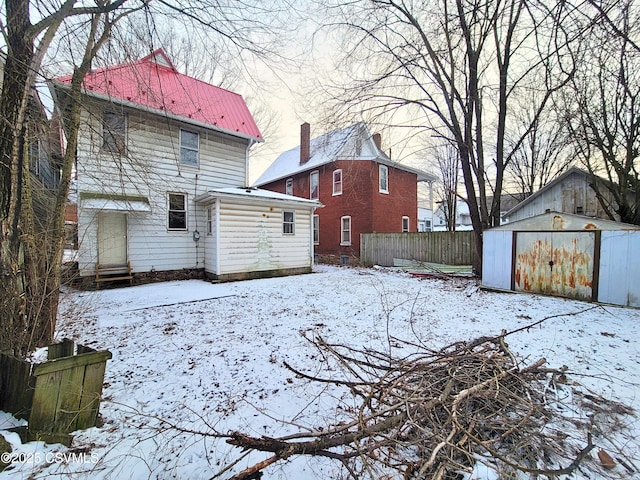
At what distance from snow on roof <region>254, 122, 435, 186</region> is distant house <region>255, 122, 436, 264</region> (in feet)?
0.21

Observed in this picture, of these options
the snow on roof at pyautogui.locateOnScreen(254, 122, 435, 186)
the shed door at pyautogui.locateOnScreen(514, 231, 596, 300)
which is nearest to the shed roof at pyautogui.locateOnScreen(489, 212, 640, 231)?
the shed door at pyautogui.locateOnScreen(514, 231, 596, 300)

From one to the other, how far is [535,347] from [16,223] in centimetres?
671

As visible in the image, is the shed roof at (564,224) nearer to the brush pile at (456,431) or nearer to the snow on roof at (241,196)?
the brush pile at (456,431)

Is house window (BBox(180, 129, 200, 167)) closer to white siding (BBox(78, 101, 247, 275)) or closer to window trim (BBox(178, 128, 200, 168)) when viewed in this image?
window trim (BBox(178, 128, 200, 168))

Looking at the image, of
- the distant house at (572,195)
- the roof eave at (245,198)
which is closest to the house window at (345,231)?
the roof eave at (245,198)

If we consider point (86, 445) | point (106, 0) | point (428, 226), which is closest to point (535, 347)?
point (86, 445)

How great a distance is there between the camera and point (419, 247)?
13633 mm

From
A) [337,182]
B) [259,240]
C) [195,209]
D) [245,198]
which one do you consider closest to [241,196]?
[245,198]

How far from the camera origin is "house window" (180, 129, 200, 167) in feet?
32.8

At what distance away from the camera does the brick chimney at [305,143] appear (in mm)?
18281

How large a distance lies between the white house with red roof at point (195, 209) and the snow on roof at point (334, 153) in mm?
2655

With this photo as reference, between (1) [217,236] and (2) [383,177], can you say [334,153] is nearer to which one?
(1) [217,236]

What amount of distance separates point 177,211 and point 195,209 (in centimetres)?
63

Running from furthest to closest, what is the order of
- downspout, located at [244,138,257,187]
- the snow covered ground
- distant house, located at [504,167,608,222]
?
distant house, located at [504,167,608,222]
downspout, located at [244,138,257,187]
the snow covered ground
